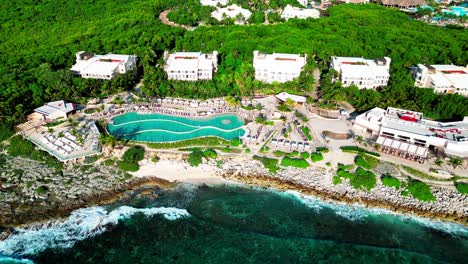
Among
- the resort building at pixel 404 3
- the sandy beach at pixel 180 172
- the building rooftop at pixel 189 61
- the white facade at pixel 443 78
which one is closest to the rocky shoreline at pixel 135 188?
the sandy beach at pixel 180 172

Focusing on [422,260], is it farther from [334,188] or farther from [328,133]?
[328,133]

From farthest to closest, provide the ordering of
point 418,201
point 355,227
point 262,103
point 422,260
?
point 262,103 → point 418,201 → point 355,227 → point 422,260

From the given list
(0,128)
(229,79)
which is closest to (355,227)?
(229,79)

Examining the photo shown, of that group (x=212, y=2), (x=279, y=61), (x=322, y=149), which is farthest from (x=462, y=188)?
(x=212, y=2)

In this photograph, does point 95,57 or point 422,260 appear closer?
point 422,260

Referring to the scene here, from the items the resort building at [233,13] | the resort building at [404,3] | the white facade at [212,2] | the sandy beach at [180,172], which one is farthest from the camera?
the resort building at [404,3]

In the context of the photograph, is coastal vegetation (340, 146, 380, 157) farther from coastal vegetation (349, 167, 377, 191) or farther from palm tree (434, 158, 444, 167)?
palm tree (434, 158, 444, 167)

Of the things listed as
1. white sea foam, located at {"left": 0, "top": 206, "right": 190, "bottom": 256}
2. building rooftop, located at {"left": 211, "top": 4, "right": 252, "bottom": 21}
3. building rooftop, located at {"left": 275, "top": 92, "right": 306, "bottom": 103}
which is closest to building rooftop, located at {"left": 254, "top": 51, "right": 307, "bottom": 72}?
building rooftop, located at {"left": 275, "top": 92, "right": 306, "bottom": 103}

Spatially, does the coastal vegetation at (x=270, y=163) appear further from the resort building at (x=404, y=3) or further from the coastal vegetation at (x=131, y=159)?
the resort building at (x=404, y=3)
